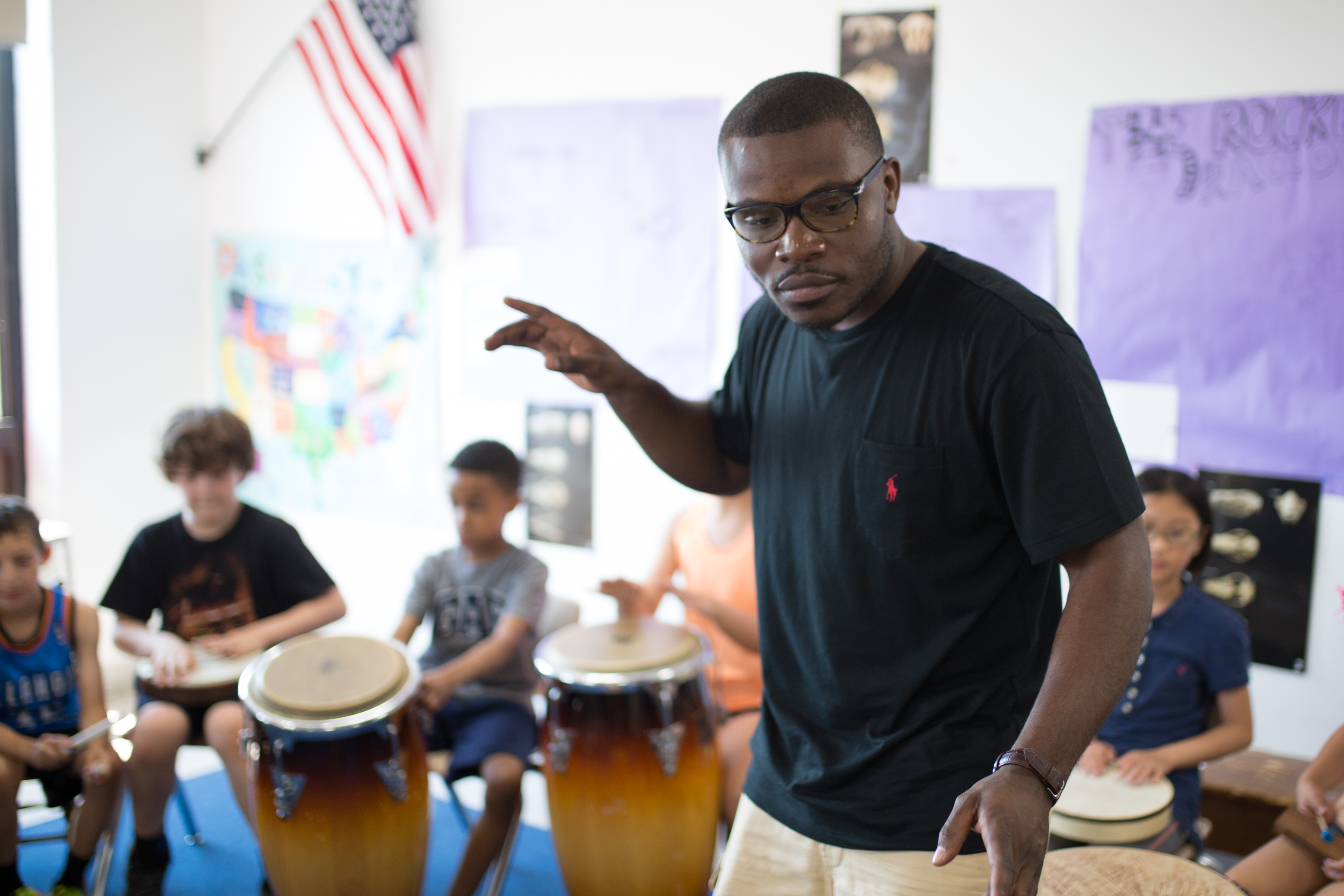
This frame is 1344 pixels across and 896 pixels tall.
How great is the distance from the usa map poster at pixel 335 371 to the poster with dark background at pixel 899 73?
1.69 meters

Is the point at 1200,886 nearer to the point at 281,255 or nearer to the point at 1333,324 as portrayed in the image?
the point at 1333,324

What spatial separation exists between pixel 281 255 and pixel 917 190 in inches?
102

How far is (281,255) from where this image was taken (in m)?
4.14

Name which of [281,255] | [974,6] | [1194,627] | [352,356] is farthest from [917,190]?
[281,255]

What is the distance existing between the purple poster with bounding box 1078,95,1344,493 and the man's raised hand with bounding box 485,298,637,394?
1863 millimetres

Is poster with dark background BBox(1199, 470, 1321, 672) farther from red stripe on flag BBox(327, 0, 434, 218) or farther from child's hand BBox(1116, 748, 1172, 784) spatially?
red stripe on flag BBox(327, 0, 434, 218)

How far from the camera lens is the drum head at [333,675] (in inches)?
83.0

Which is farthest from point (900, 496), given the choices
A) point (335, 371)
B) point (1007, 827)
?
point (335, 371)

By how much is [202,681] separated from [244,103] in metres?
2.64

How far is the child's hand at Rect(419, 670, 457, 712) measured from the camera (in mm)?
2391

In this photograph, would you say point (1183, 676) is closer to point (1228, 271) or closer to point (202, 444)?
point (1228, 271)

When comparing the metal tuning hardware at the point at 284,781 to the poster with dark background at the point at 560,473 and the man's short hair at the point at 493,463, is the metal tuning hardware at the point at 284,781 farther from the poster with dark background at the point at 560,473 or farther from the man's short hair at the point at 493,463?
the poster with dark background at the point at 560,473

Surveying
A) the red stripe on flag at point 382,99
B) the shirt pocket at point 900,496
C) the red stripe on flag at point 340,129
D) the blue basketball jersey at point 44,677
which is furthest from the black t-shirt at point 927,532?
the red stripe on flag at point 340,129

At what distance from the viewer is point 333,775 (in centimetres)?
208
